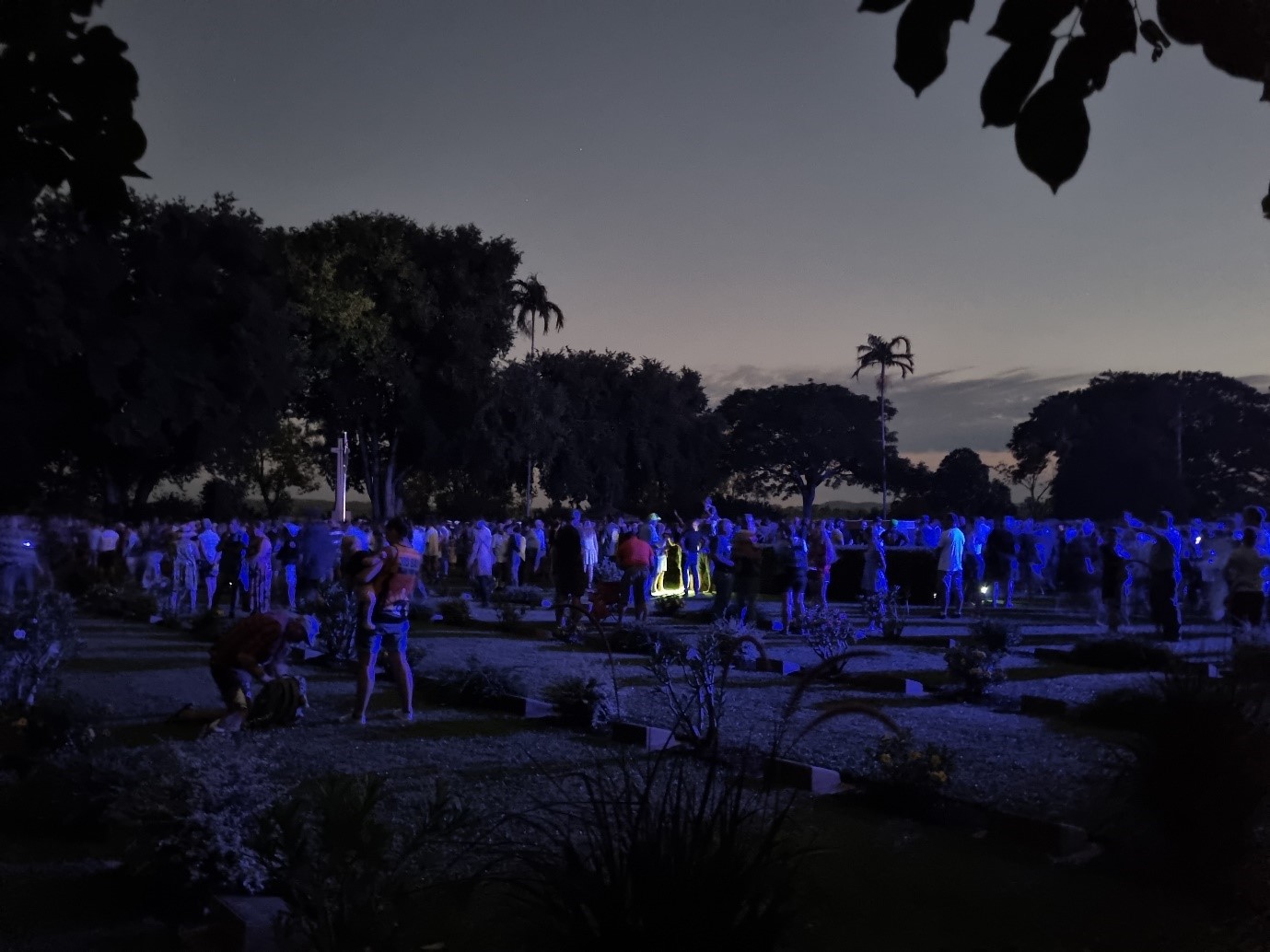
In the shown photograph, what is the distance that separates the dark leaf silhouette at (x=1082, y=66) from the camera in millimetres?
2365

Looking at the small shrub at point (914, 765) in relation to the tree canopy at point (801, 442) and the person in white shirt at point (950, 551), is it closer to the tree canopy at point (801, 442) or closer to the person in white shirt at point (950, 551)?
the person in white shirt at point (950, 551)

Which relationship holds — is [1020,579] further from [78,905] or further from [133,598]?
[78,905]

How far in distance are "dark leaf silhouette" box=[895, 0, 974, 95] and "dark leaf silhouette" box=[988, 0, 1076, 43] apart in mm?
104

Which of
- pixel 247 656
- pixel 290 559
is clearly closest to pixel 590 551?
pixel 290 559

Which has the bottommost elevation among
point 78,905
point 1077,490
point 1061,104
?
point 78,905

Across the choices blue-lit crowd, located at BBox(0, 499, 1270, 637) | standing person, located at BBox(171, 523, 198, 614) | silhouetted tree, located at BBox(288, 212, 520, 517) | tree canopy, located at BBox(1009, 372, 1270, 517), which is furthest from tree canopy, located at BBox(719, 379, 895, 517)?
standing person, located at BBox(171, 523, 198, 614)

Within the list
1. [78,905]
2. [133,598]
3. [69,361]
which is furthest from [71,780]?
[69,361]

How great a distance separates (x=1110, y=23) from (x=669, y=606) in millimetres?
19315

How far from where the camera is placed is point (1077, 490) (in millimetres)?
51344

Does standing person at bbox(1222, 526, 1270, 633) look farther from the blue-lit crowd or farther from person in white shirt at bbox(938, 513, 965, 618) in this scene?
person in white shirt at bbox(938, 513, 965, 618)

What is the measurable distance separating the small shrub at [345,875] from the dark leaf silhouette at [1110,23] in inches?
114

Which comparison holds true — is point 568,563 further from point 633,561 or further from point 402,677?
point 402,677

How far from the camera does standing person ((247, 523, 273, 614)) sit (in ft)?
64.7

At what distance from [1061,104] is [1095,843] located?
16.5 feet
